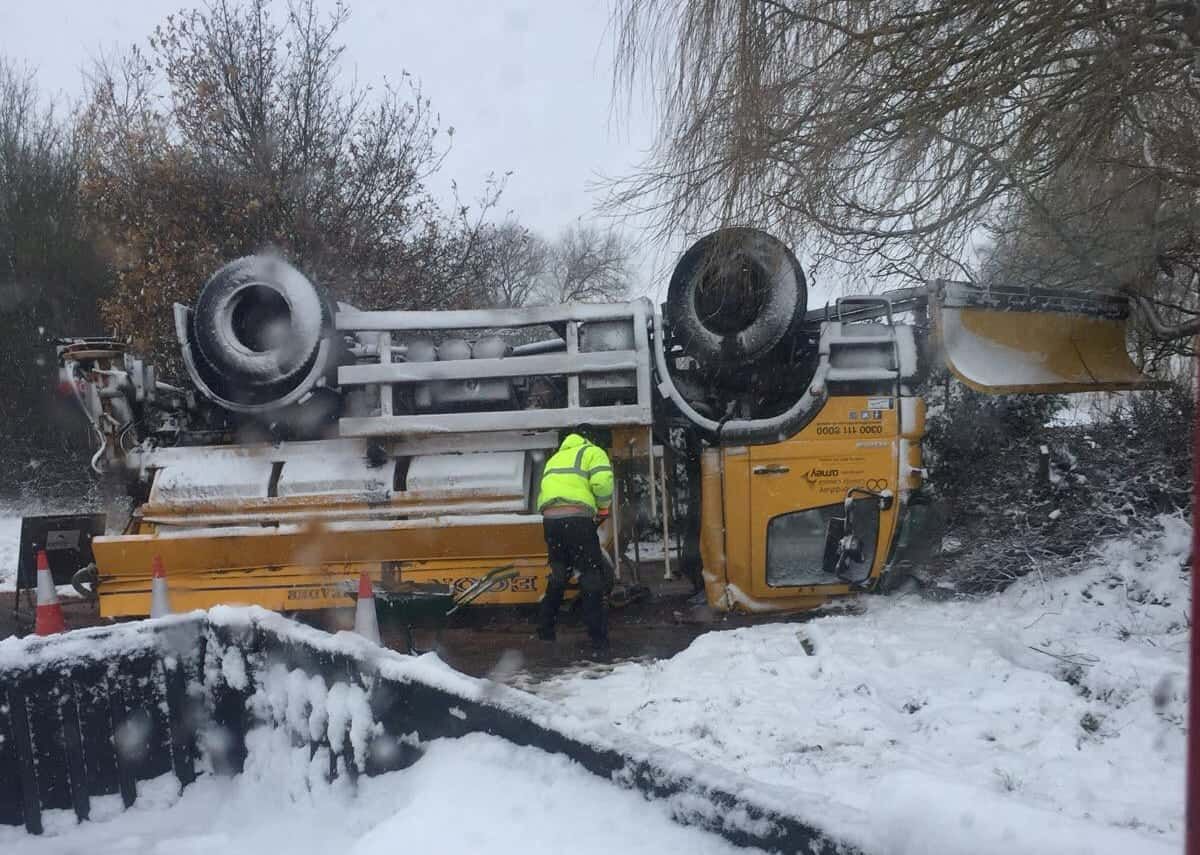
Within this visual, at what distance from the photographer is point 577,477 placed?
5938 mm

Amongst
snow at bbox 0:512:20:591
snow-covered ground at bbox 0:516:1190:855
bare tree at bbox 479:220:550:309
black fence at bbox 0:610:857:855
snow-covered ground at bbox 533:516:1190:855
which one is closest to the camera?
snow-covered ground at bbox 0:516:1190:855

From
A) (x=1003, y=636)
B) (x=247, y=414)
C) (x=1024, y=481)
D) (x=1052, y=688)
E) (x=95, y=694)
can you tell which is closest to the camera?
(x=95, y=694)

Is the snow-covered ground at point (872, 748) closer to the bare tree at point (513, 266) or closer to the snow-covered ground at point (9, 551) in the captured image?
the snow-covered ground at point (9, 551)

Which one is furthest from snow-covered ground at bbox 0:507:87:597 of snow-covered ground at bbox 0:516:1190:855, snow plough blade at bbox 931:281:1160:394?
snow plough blade at bbox 931:281:1160:394

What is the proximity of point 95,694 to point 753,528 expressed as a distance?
3.95 meters

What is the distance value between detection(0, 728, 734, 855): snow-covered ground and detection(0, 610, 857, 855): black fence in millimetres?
66

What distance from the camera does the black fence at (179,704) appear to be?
10.3 feet

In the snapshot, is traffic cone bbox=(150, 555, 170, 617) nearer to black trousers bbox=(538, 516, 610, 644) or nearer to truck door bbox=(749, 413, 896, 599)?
black trousers bbox=(538, 516, 610, 644)

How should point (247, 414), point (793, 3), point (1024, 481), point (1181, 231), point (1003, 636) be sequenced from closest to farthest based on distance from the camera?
point (1003, 636) → point (793, 3) → point (1181, 231) → point (247, 414) → point (1024, 481)

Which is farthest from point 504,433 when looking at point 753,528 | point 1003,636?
point 1003,636

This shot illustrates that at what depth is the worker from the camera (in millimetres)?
5930

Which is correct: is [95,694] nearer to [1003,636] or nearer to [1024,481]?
[1003,636]

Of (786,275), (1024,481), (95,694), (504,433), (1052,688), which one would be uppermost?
(786,275)

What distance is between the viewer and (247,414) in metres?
6.64
